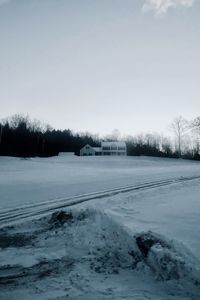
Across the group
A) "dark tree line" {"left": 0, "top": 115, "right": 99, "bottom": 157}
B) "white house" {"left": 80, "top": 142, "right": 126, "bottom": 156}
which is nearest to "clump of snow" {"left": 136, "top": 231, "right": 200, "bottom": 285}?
"dark tree line" {"left": 0, "top": 115, "right": 99, "bottom": 157}

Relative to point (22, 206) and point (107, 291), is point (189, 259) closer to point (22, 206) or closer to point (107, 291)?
point (107, 291)

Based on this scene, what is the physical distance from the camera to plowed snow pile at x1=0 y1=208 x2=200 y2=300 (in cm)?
412

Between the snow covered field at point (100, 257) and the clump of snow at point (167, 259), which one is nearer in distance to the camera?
the snow covered field at point (100, 257)

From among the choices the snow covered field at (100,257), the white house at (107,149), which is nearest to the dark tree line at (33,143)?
the white house at (107,149)

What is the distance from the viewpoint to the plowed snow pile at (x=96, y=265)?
4.12 metres

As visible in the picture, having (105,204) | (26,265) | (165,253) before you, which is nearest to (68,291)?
(26,265)

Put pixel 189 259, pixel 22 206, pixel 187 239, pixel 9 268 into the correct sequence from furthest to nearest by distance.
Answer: pixel 22 206, pixel 187 239, pixel 9 268, pixel 189 259

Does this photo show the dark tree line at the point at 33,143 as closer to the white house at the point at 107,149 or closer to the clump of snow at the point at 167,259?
the white house at the point at 107,149

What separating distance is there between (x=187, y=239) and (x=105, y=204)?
5.99 meters

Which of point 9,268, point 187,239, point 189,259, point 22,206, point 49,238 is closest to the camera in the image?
point 189,259

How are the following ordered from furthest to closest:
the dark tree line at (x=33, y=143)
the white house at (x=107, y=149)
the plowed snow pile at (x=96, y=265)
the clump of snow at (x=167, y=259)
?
the white house at (x=107, y=149)
the dark tree line at (x=33, y=143)
the clump of snow at (x=167, y=259)
the plowed snow pile at (x=96, y=265)

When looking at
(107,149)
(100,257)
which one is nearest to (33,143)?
(107,149)

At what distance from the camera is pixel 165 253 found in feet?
16.0

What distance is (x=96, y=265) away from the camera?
514cm
